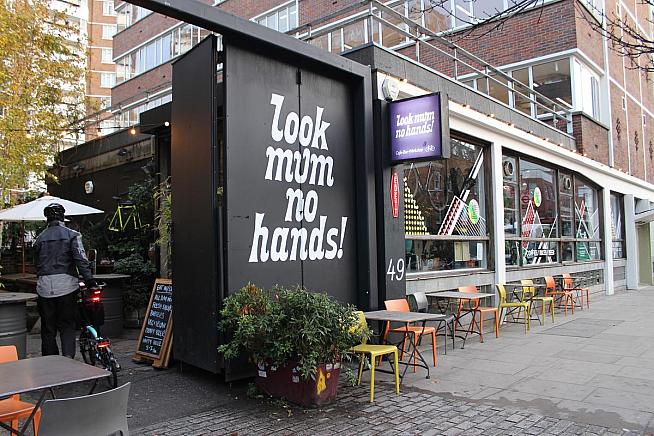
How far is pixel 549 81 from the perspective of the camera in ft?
51.2

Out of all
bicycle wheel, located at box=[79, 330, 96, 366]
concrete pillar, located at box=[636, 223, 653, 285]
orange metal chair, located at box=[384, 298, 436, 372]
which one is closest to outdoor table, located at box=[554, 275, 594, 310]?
concrete pillar, located at box=[636, 223, 653, 285]

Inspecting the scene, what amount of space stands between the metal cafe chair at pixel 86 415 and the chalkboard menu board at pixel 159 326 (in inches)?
151

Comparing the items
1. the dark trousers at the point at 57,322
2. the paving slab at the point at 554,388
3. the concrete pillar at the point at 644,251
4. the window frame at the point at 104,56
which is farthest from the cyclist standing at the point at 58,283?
the window frame at the point at 104,56

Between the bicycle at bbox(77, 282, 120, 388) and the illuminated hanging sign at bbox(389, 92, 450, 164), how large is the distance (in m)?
4.34

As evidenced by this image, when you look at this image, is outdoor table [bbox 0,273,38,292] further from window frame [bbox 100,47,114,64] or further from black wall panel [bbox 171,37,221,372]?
window frame [bbox 100,47,114,64]

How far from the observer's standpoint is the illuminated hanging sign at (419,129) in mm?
7133

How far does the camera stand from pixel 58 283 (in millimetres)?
5953

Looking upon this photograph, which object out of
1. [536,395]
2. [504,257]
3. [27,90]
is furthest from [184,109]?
[504,257]

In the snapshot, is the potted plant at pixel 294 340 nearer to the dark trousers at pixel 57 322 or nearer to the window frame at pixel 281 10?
the dark trousers at pixel 57 322

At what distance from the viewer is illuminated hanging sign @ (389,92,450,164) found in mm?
7133

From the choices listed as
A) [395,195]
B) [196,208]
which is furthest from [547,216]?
[196,208]

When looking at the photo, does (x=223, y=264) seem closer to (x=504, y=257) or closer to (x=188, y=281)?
(x=188, y=281)

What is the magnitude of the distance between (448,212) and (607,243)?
10.4 meters

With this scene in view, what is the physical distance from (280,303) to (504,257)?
7.22 metres
